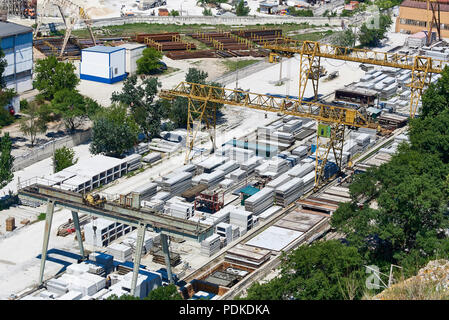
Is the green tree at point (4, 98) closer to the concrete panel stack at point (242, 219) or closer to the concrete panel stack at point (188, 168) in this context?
the concrete panel stack at point (188, 168)

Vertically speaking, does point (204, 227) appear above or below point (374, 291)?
above

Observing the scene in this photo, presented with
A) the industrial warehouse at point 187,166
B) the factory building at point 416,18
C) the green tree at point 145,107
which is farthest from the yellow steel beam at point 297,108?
the factory building at point 416,18

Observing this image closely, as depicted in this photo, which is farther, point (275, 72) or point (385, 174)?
point (275, 72)

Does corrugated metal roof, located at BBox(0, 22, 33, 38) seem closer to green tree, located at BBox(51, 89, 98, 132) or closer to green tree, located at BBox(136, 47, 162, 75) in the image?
green tree, located at BBox(51, 89, 98, 132)

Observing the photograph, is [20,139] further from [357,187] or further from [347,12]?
[347,12]

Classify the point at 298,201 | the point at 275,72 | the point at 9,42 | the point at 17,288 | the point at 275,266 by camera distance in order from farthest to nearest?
the point at 275,72 → the point at 9,42 → the point at 298,201 → the point at 275,266 → the point at 17,288

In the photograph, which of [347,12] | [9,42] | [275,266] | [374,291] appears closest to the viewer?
[374,291]

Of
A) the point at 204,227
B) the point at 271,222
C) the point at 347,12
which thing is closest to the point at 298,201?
the point at 271,222
